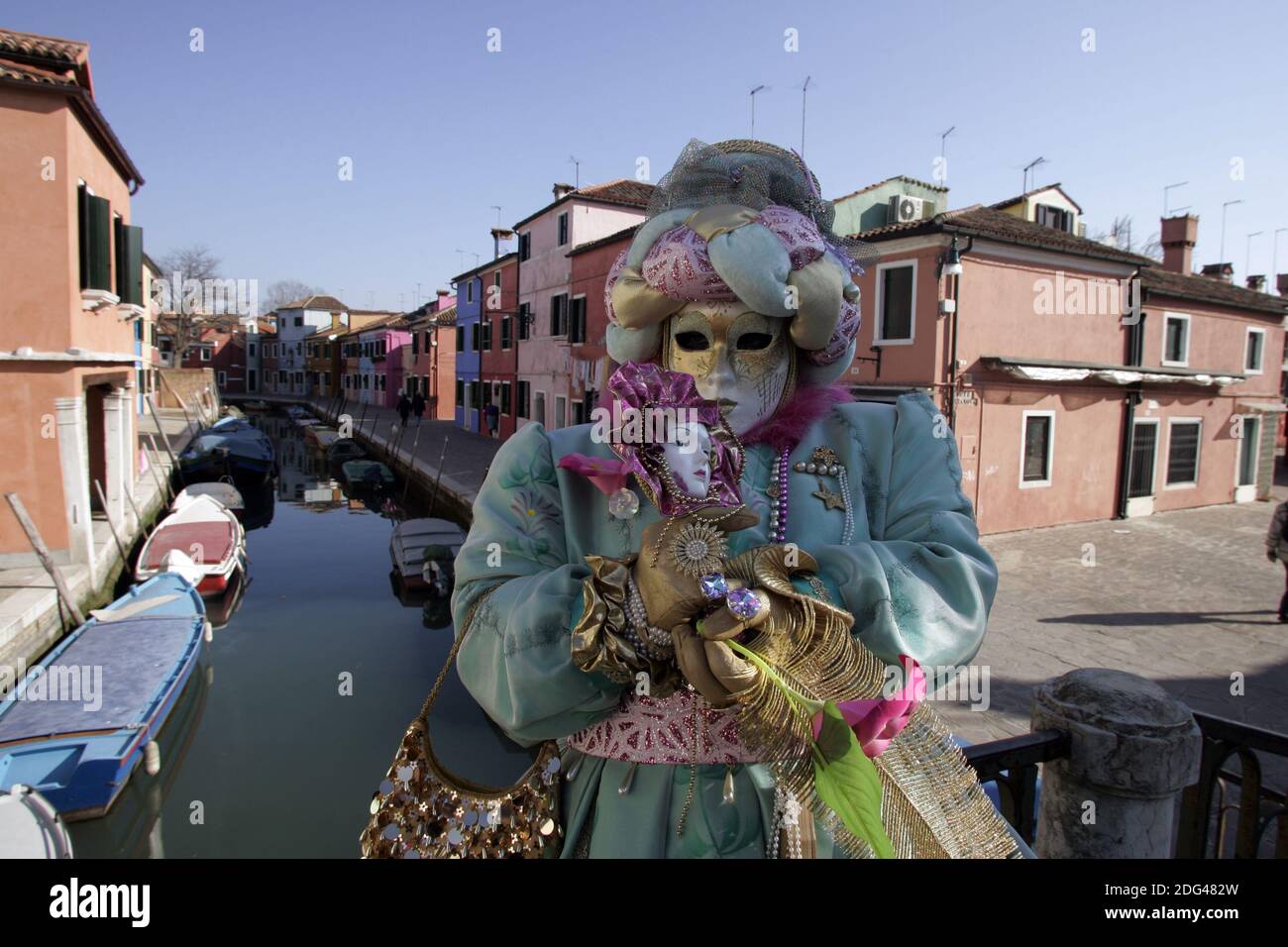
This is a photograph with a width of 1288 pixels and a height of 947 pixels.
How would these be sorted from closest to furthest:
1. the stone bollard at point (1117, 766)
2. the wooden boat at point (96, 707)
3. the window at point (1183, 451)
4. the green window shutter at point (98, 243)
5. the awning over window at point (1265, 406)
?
1. the stone bollard at point (1117, 766)
2. the wooden boat at point (96, 707)
3. the green window shutter at point (98, 243)
4. the window at point (1183, 451)
5. the awning over window at point (1265, 406)

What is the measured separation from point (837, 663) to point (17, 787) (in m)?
7.35

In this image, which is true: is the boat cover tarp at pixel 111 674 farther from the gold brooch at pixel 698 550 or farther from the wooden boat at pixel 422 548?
the gold brooch at pixel 698 550

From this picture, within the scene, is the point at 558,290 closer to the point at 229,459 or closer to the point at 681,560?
the point at 229,459

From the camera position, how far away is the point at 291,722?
11.3 meters

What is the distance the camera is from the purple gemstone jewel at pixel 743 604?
3.53ft

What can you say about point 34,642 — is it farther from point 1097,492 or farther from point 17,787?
point 1097,492

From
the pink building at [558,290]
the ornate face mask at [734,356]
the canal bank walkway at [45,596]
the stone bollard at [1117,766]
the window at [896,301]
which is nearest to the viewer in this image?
the ornate face mask at [734,356]

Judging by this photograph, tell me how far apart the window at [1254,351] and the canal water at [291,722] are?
2128 cm

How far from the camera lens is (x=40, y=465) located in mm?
11109

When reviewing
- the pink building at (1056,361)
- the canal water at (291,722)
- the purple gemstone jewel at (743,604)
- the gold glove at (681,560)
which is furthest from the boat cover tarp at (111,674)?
the pink building at (1056,361)

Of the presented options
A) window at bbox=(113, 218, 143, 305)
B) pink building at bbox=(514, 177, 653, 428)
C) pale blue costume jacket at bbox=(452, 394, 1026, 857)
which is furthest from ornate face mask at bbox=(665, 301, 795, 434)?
pink building at bbox=(514, 177, 653, 428)

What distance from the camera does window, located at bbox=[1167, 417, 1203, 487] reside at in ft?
58.9

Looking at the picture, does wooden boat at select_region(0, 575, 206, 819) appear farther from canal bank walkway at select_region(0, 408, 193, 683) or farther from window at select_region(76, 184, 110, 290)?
window at select_region(76, 184, 110, 290)

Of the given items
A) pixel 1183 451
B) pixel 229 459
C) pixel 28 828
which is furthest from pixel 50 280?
pixel 1183 451
